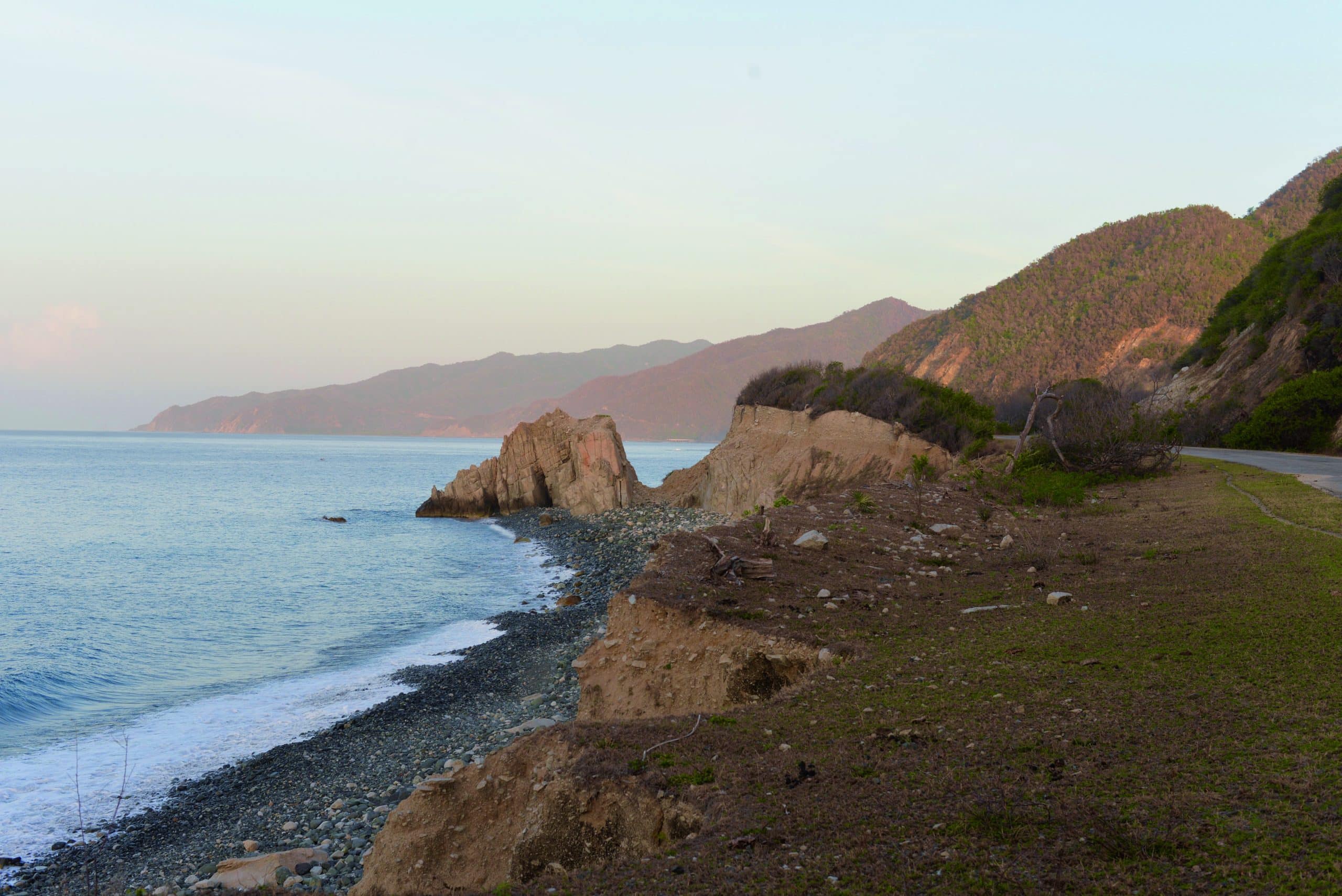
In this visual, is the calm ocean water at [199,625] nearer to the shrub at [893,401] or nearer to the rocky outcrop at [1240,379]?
the shrub at [893,401]

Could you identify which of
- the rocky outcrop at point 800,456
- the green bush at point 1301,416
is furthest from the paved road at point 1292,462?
the rocky outcrop at point 800,456

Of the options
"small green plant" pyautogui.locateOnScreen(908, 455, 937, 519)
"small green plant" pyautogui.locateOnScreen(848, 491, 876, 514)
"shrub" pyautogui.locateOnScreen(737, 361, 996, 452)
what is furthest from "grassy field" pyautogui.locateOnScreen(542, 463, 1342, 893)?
"shrub" pyautogui.locateOnScreen(737, 361, 996, 452)

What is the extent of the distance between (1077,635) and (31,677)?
17.4 m

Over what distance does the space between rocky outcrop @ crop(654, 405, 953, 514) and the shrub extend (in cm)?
53

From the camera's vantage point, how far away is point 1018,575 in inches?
362

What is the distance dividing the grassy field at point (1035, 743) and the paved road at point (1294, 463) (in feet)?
21.5

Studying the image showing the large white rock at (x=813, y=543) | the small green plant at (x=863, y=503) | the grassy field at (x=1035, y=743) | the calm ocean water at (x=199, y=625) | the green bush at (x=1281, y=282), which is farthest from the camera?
the green bush at (x=1281, y=282)

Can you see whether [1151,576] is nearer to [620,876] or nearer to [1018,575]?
[1018,575]

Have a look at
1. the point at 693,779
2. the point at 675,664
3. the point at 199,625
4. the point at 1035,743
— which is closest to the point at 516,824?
the point at 693,779

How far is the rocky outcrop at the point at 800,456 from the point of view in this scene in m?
23.5

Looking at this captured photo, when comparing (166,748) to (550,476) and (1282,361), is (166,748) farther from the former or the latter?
(1282,361)

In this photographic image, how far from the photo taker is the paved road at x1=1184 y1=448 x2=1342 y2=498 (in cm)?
1394

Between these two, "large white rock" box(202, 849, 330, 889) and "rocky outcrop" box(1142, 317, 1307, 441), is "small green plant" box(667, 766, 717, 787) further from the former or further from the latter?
"rocky outcrop" box(1142, 317, 1307, 441)

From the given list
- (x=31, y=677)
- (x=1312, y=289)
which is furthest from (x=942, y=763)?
(x=1312, y=289)
